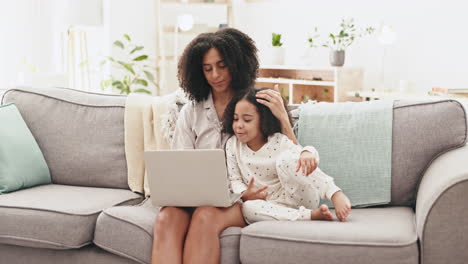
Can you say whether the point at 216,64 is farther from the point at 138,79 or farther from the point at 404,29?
the point at 138,79

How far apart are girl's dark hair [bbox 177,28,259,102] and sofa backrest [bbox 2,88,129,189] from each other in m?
0.43

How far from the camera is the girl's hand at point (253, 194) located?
2.04m

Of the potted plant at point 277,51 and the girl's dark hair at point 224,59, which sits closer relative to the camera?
the girl's dark hair at point 224,59

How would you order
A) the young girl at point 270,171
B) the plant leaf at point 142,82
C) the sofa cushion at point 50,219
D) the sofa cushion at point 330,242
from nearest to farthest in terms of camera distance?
the sofa cushion at point 330,242
the young girl at point 270,171
the sofa cushion at point 50,219
the plant leaf at point 142,82

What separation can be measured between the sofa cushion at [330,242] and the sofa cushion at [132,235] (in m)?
0.05

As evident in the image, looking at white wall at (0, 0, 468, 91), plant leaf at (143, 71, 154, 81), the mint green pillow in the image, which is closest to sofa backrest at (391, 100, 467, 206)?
the mint green pillow

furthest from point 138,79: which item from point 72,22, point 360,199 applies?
point 360,199

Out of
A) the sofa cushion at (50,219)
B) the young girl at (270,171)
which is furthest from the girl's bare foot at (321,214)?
the sofa cushion at (50,219)

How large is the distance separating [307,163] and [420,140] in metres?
0.50

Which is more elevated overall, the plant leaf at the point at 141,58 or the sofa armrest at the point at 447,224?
the plant leaf at the point at 141,58

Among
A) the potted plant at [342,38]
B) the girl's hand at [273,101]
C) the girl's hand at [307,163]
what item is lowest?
the girl's hand at [307,163]

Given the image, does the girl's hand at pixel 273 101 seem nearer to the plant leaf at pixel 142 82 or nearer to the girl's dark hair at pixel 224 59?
the girl's dark hair at pixel 224 59

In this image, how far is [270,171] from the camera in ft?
7.02

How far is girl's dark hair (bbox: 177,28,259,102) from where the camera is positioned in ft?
7.48
